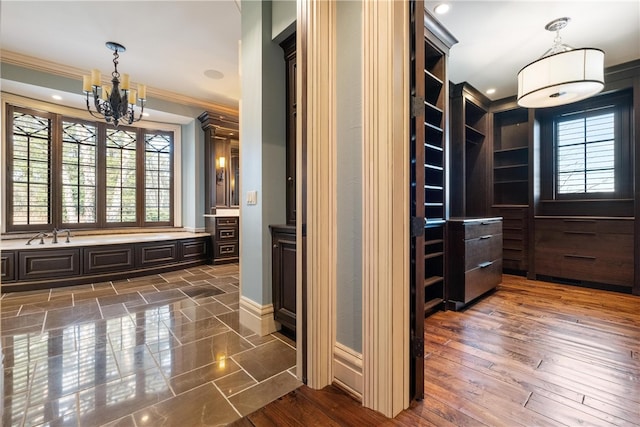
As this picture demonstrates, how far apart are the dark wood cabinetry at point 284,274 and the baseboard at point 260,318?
0.06m

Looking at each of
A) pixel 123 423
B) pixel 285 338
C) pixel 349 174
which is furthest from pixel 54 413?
pixel 349 174

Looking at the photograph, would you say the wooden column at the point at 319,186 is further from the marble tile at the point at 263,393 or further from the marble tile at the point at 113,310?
the marble tile at the point at 113,310

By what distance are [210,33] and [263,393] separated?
3.60 m

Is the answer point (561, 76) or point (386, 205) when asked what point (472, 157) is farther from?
point (386, 205)

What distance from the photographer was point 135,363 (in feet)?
6.03

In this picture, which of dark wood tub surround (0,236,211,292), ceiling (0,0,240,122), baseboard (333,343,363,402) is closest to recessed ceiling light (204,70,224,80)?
ceiling (0,0,240,122)

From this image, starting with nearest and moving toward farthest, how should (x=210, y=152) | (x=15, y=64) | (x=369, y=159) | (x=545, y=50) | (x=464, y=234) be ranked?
(x=369, y=159)
(x=464, y=234)
(x=545, y=50)
(x=15, y=64)
(x=210, y=152)

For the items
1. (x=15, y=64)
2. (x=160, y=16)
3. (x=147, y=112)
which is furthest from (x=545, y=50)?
(x=15, y=64)

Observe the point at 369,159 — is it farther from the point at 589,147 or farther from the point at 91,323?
the point at 589,147

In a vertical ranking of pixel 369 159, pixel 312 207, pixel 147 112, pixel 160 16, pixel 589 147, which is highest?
pixel 160 16

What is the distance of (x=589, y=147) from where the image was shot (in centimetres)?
380

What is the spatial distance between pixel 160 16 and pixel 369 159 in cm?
303

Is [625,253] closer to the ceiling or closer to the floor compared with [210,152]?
closer to the floor

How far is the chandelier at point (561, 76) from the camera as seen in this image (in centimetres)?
218
